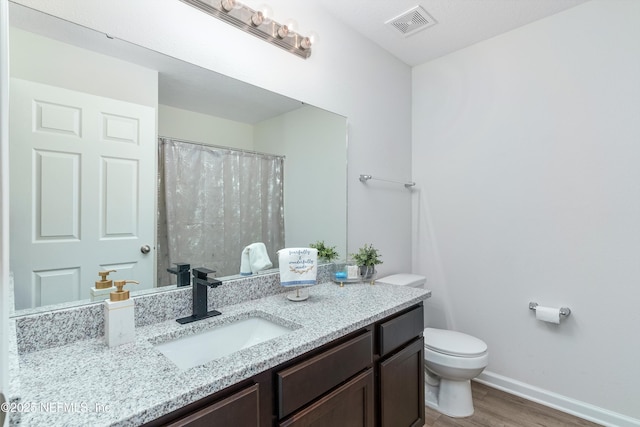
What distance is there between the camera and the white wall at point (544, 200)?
5.71 feet

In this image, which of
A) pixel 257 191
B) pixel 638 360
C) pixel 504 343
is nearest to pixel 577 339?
pixel 638 360

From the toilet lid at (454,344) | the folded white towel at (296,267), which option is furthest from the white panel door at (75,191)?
the toilet lid at (454,344)

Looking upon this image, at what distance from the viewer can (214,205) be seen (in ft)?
4.42

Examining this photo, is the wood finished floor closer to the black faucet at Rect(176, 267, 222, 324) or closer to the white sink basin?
the white sink basin

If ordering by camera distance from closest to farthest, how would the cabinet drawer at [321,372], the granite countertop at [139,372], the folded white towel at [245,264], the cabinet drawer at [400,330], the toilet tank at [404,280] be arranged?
the granite countertop at [139,372] < the cabinet drawer at [321,372] < the cabinet drawer at [400,330] < the folded white towel at [245,264] < the toilet tank at [404,280]

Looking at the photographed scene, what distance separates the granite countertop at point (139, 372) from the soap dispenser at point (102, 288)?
0.14 meters

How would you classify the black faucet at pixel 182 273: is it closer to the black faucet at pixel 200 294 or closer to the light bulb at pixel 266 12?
the black faucet at pixel 200 294

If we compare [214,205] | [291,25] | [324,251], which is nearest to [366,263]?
[324,251]

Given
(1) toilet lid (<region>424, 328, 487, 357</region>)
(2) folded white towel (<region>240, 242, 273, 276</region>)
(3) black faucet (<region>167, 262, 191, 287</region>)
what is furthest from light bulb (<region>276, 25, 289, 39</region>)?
(1) toilet lid (<region>424, 328, 487, 357</region>)

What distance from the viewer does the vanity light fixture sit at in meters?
1.33

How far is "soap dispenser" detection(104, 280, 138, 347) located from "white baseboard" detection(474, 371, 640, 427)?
7.55ft

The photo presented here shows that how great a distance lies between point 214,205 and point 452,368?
1.58 meters

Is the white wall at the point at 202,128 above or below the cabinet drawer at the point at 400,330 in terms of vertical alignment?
above

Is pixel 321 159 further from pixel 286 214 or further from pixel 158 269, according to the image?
pixel 158 269
